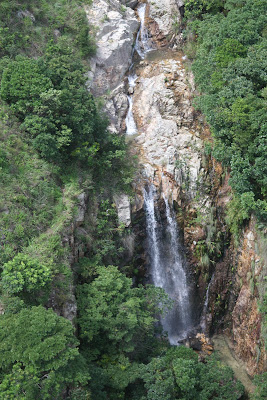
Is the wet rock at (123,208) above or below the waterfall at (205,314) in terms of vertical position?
above

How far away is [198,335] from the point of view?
20016 millimetres

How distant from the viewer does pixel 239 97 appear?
17.2 metres

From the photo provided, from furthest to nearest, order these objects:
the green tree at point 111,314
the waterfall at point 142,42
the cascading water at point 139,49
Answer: the waterfall at point 142,42 → the cascading water at point 139,49 → the green tree at point 111,314

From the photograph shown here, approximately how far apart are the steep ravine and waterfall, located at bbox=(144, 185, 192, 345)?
37cm

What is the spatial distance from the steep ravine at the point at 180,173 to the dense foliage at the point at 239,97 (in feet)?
6.08

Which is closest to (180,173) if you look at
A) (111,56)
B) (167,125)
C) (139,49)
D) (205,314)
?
(167,125)

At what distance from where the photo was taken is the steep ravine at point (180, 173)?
18.7 meters

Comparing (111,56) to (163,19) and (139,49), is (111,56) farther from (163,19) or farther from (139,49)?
(163,19)

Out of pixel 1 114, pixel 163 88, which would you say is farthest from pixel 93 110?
pixel 163 88

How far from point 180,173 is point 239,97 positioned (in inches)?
208

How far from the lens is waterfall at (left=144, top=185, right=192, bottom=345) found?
2025 cm

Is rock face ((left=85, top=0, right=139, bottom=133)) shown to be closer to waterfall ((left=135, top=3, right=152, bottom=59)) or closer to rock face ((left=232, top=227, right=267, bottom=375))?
waterfall ((left=135, top=3, right=152, bottom=59))

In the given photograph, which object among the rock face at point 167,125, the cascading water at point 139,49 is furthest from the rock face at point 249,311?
the cascading water at point 139,49

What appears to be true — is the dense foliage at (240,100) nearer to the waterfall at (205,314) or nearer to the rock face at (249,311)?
the rock face at (249,311)
